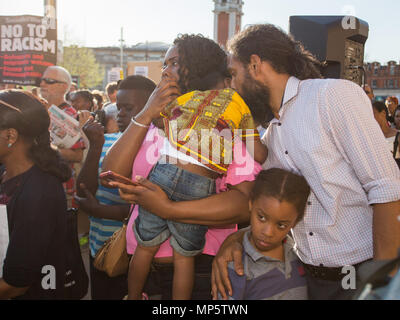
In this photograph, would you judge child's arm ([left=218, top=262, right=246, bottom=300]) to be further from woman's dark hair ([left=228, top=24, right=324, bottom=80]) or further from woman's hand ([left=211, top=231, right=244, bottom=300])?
woman's dark hair ([left=228, top=24, right=324, bottom=80])

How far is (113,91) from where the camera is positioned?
6496mm

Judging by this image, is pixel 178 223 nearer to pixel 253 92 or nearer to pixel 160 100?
pixel 160 100

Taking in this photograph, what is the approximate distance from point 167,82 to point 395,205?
117 cm

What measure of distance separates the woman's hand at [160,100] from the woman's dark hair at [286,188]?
615mm

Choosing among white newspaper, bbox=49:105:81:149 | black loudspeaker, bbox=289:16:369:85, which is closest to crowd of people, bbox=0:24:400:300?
black loudspeaker, bbox=289:16:369:85

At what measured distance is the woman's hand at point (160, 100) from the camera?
5.78ft

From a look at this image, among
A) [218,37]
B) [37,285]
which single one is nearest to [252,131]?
[37,285]

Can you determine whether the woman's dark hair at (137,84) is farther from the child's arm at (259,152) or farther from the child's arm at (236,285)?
the child's arm at (236,285)

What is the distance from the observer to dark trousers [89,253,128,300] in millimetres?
2295

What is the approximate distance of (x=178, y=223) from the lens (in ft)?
5.60

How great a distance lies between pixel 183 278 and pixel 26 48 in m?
5.99

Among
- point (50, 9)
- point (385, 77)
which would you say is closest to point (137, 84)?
point (50, 9)

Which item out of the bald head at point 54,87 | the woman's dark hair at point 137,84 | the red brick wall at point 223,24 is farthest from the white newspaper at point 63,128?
the red brick wall at point 223,24
